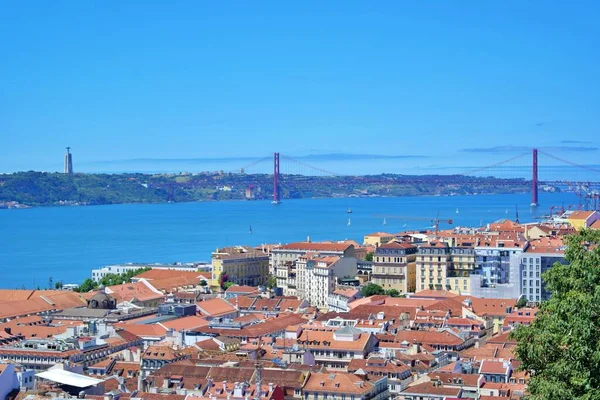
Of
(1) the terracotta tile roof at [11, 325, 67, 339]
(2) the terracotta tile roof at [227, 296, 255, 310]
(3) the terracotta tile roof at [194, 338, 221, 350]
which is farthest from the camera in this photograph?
(2) the terracotta tile roof at [227, 296, 255, 310]

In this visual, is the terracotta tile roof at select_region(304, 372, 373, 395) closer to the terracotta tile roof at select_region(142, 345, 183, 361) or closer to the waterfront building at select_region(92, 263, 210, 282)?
the terracotta tile roof at select_region(142, 345, 183, 361)

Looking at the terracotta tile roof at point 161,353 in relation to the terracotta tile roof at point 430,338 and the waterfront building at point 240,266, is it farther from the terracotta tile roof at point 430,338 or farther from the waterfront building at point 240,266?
the waterfront building at point 240,266

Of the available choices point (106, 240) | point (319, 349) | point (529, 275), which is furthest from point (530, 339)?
point (106, 240)

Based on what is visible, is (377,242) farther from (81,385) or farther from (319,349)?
(81,385)

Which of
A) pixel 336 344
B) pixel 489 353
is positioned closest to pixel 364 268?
pixel 336 344

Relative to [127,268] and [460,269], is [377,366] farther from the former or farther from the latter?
[127,268]

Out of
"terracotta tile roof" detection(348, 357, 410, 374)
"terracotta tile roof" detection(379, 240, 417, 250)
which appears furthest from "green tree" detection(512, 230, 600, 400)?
"terracotta tile roof" detection(379, 240, 417, 250)

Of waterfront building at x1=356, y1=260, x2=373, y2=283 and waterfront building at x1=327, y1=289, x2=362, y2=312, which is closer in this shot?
waterfront building at x1=327, y1=289, x2=362, y2=312
